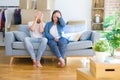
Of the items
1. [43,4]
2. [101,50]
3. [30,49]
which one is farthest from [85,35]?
[101,50]

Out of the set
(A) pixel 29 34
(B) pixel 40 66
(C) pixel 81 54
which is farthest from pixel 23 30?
(C) pixel 81 54

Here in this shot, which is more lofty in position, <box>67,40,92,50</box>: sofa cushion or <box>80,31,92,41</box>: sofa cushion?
<box>80,31,92,41</box>: sofa cushion

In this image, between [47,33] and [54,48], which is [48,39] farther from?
[54,48]

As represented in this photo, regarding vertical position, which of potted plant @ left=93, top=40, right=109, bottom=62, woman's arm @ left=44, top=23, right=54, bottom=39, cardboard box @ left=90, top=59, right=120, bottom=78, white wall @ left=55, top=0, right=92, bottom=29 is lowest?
cardboard box @ left=90, top=59, right=120, bottom=78

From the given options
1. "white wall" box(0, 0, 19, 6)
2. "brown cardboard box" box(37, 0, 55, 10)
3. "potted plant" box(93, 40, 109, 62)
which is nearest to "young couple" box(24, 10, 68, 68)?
"brown cardboard box" box(37, 0, 55, 10)

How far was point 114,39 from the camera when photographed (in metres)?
3.06

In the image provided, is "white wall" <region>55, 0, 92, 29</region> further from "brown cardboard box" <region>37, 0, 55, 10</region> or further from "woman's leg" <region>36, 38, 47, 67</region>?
"woman's leg" <region>36, 38, 47, 67</region>

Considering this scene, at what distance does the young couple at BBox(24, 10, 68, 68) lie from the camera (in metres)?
4.60

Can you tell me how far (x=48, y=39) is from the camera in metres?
4.77

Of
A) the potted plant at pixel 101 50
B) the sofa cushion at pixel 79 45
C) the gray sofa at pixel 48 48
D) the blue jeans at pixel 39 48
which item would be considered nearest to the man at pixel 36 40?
the blue jeans at pixel 39 48

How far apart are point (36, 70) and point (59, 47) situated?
65 cm

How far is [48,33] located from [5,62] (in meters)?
1.00

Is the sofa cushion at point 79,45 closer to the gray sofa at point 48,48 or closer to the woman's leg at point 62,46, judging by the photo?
the gray sofa at point 48,48

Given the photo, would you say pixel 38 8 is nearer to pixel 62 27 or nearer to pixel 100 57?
pixel 62 27
